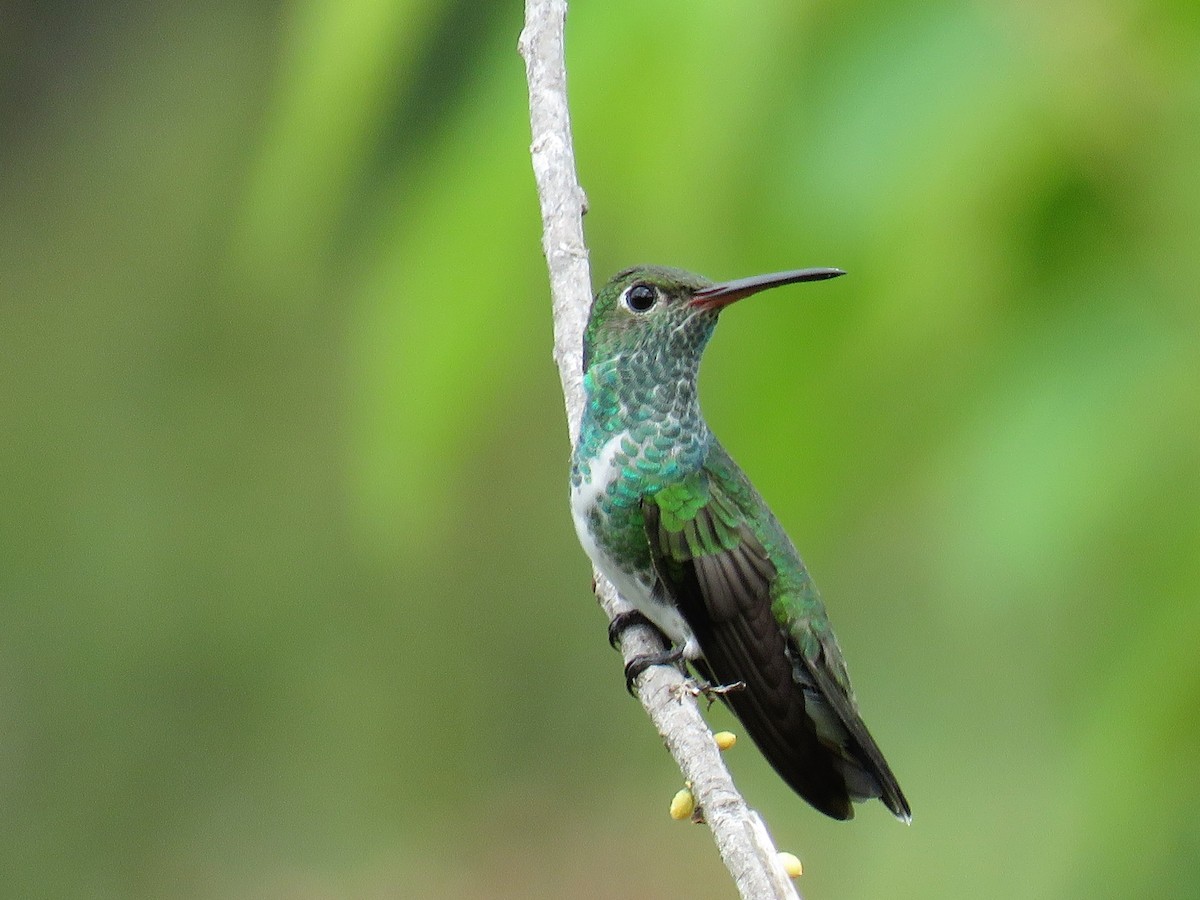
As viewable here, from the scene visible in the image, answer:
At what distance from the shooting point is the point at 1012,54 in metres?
1.58

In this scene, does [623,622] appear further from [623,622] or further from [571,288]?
[571,288]

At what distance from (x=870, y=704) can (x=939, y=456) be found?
17.8ft

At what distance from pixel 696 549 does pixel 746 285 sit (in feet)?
1.77

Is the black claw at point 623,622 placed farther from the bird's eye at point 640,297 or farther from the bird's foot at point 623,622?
the bird's eye at point 640,297

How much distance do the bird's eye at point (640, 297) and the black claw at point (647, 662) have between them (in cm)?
65

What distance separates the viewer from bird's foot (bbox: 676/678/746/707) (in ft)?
7.68

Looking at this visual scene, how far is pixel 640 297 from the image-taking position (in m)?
2.89

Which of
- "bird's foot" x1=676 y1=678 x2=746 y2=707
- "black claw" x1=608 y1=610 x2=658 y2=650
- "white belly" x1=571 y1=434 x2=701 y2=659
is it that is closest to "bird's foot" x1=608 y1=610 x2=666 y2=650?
"black claw" x1=608 y1=610 x2=658 y2=650

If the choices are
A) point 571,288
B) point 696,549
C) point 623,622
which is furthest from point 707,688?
point 571,288

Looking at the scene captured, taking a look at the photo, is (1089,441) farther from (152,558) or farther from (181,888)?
(152,558)

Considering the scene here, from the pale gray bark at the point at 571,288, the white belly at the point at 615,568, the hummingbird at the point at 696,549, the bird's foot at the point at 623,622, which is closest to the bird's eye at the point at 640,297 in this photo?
the hummingbird at the point at 696,549

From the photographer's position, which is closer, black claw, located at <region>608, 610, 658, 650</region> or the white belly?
the white belly

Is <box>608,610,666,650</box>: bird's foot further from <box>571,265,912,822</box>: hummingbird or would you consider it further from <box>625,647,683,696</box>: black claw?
<box>625,647,683,696</box>: black claw

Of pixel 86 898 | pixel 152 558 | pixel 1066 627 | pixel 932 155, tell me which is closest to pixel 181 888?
pixel 86 898
